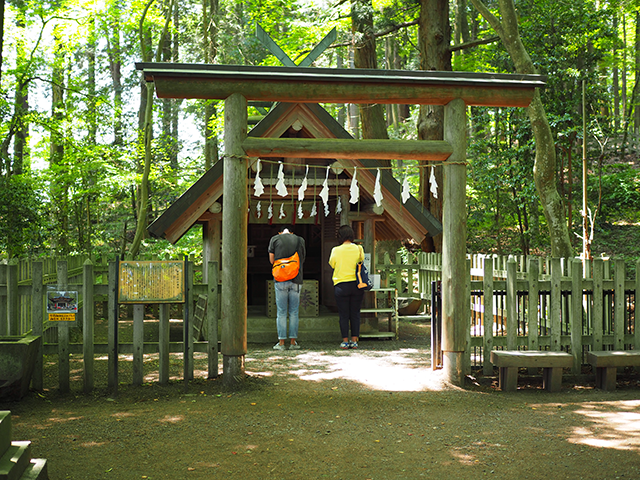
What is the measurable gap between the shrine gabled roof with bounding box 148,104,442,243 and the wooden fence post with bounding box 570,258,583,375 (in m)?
3.26

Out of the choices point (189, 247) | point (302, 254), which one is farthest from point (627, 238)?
point (189, 247)

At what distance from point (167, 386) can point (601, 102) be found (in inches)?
594

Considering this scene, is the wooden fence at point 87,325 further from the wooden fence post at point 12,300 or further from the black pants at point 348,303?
the black pants at point 348,303

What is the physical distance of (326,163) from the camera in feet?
37.0

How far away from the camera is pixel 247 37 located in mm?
21125

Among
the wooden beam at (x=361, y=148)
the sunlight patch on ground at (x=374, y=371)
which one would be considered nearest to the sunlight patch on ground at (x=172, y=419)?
the sunlight patch on ground at (x=374, y=371)

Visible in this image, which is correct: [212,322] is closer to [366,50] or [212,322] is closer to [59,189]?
[366,50]

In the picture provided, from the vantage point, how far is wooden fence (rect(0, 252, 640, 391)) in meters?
6.61

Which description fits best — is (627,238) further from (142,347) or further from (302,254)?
(142,347)

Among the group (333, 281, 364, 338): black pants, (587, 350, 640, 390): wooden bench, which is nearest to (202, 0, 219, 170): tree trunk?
(333, 281, 364, 338): black pants

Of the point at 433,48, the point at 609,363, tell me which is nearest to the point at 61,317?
the point at 609,363

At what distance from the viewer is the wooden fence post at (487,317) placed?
7.27 metres

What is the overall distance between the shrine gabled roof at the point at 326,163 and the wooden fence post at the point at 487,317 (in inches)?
116

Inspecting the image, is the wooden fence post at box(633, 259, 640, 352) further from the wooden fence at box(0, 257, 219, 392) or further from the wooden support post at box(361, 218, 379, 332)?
the wooden fence at box(0, 257, 219, 392)
